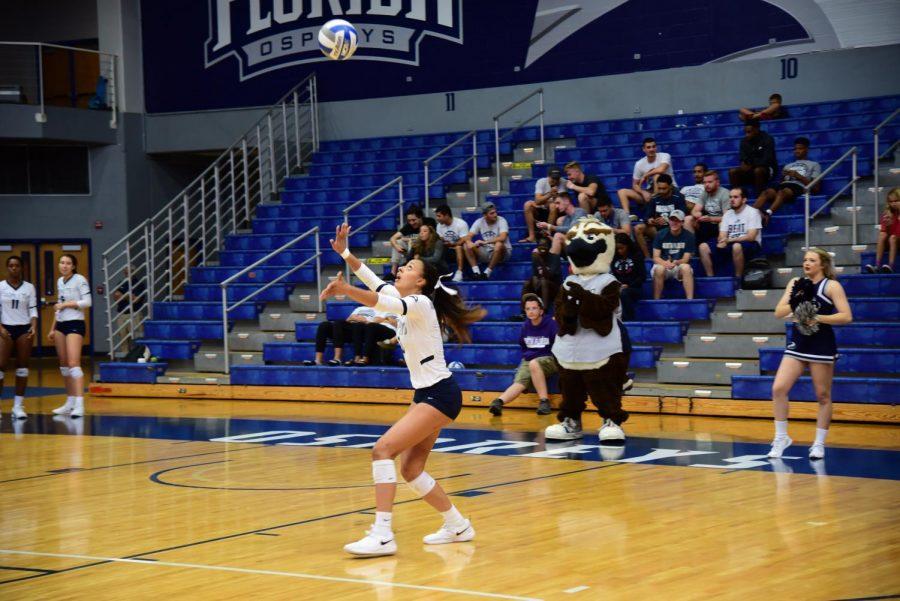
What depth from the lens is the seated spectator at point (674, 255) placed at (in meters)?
15.1

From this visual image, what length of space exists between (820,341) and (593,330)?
7.05ft

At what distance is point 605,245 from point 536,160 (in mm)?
8791

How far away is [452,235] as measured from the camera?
17.2 metres

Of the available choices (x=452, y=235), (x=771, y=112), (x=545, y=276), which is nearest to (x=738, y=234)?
(x=545, y=276)

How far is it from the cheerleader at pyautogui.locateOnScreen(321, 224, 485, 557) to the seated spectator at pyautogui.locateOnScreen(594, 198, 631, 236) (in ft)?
29.4

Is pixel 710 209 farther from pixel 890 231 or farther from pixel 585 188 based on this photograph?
pixel 890 231

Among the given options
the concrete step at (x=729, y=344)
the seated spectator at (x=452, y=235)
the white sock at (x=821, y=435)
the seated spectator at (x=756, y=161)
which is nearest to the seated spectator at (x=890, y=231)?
the concrete step at (x=729, y=344)

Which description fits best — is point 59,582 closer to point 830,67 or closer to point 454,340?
point 454,340

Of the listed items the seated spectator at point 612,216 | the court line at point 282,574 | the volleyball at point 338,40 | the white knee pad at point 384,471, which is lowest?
the court line at point 282,574

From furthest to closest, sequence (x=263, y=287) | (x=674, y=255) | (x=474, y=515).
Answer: (x=263, y=287), (x=674, y=255), (x=474, y=515)

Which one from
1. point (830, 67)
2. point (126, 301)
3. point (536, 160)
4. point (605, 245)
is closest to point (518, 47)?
point (536, 160)

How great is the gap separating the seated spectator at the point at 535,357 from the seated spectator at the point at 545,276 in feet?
1.63

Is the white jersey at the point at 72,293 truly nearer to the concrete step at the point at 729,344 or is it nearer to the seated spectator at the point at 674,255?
the seated spectator at the point at 674,255

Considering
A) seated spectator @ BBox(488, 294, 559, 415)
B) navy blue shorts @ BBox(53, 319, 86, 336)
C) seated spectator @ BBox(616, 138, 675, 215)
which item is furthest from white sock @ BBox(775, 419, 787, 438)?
navy blue shorts @ BBox(53, 319, 86, 336)
